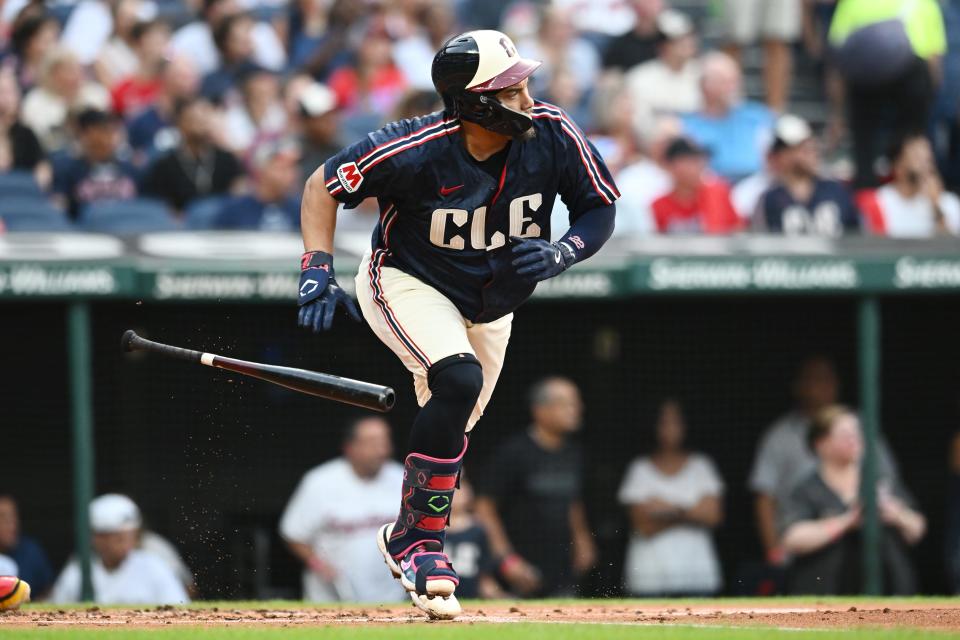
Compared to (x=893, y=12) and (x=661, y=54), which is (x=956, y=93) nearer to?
(x=893, y=12)

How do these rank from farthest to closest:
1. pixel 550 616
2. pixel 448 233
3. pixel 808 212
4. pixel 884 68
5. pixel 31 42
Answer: pixel 31 42 < pixel 884 68 < pixel 808 212 < pixel 550 616 < pixel 448 233

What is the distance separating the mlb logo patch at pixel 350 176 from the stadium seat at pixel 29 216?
12.4 feet

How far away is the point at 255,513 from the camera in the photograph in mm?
8781

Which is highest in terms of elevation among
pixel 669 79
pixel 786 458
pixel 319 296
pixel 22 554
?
pixel 669 79

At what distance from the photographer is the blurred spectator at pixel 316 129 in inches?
369

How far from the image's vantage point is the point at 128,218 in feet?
29.2

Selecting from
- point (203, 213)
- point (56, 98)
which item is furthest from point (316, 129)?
point (56, 98)

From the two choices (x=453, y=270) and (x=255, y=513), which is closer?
(x=453, y=270)

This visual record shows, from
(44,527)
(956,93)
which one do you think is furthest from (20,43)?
(956,93)

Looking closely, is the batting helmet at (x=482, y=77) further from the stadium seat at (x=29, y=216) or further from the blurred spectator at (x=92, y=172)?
the blurred spectator at (x=92, y=172)

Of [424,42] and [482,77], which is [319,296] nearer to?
[482,77]

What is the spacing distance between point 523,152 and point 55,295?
327 centimetres

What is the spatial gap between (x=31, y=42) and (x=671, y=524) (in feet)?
16.9

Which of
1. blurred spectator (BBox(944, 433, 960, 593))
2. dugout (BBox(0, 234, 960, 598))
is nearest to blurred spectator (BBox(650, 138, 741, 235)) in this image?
dugout (BBox(0, 234, 960, 598))
